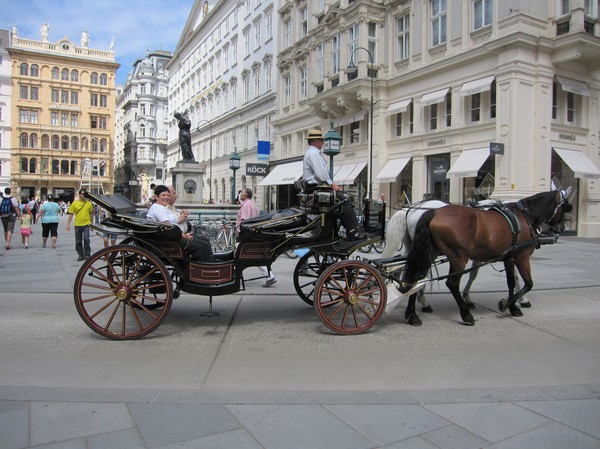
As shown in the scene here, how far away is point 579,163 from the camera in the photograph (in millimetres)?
21156

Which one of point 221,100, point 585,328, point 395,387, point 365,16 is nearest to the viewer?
point 395,387

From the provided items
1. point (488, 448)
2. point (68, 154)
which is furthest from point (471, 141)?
point (68, 154)

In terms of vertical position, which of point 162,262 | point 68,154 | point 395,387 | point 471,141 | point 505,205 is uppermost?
point 68,154

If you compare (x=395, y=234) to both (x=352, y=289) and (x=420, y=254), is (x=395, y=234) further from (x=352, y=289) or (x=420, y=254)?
(x=352, y=289)

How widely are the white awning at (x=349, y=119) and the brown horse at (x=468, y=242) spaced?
72.5 feet

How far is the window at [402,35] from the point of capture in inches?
1013

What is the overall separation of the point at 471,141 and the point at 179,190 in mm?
13405

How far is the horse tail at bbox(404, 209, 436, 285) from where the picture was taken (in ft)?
19.8

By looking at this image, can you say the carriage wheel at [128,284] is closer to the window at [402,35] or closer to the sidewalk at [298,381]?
the sidewalk at [298,381]

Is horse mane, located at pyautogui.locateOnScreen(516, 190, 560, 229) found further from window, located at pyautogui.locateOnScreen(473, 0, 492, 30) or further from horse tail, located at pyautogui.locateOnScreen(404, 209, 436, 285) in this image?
window, located at pyautogui.locateOnScreen(473, 0, 492, 30)

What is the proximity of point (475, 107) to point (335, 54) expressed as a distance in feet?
34.9

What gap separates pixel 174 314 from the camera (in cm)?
681

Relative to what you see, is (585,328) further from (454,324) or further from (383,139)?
(383,139)

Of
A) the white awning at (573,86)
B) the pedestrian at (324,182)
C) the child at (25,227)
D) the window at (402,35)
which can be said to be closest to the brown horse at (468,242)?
the pedestrian at (324,182)
